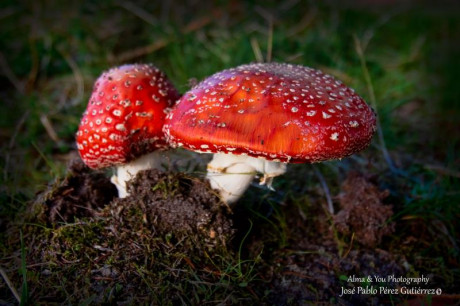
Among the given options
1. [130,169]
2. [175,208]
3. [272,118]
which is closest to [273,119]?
[272,118]

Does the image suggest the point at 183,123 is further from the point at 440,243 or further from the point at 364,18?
the point at 364,18

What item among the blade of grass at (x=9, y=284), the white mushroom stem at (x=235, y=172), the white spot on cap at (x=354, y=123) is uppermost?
the white spot on cap at (x=354, y=123)

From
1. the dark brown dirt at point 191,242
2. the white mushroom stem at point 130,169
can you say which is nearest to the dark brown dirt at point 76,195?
the dark brown dirt at point 191,242

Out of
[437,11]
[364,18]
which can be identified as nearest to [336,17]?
[364,18]

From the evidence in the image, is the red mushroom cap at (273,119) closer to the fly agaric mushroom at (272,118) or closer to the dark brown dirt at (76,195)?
the fly agaric mushroom at (272,118)

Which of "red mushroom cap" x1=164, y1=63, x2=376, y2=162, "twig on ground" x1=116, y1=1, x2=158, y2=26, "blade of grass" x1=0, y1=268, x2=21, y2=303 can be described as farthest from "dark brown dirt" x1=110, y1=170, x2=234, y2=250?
"twig on ground" x1=116, y1=1, x2=158, y2=26

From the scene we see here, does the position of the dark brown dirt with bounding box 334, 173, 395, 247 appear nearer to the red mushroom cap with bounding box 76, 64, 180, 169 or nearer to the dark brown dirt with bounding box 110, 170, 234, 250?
the dark brown dirt with bounding box 110, 170, 234, 250
